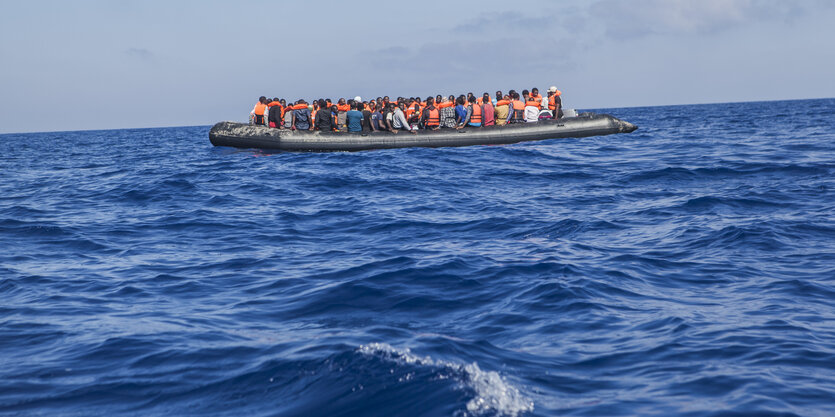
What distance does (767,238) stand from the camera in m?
8.62

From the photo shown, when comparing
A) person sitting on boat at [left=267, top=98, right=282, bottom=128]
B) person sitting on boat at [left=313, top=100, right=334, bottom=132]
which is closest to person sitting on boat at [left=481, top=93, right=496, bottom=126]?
person sitting on boat at [left=313, top=100, right=334, bottom=132]

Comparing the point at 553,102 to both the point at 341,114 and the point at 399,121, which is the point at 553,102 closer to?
the point at 399,121

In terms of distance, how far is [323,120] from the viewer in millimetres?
23000

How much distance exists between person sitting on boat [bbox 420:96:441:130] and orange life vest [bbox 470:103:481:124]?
1.17 meters

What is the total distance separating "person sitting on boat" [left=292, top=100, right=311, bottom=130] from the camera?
23438 millimetres

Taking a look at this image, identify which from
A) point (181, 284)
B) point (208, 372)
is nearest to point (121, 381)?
point (208, 372)

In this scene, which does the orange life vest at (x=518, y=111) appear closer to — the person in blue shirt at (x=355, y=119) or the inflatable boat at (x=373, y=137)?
the inflatable boat at (x=373, y=137)

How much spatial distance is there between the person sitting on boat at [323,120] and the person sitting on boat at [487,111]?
530 cm

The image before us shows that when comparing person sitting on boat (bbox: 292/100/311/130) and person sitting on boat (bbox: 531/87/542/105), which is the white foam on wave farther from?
person sitting on boat (bbox: 531/87/542/105)

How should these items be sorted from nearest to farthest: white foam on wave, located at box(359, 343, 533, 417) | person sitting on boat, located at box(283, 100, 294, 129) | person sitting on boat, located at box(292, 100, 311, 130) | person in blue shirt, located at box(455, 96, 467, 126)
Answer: white foam on wave, located at box(359, 343, 533, 417)
person sitting on boat, located at box(292, 100, 311, 130)
person in blue shirt, located at box(455, 96, 467, 126)
person sitting on boat, located at box(283, 100, 294, 129)

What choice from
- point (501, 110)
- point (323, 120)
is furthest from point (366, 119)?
point (501, 110)

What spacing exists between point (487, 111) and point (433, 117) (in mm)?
1947

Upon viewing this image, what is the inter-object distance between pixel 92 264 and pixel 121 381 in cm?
437

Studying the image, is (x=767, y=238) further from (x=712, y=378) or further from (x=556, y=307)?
(x=712, y=378)
